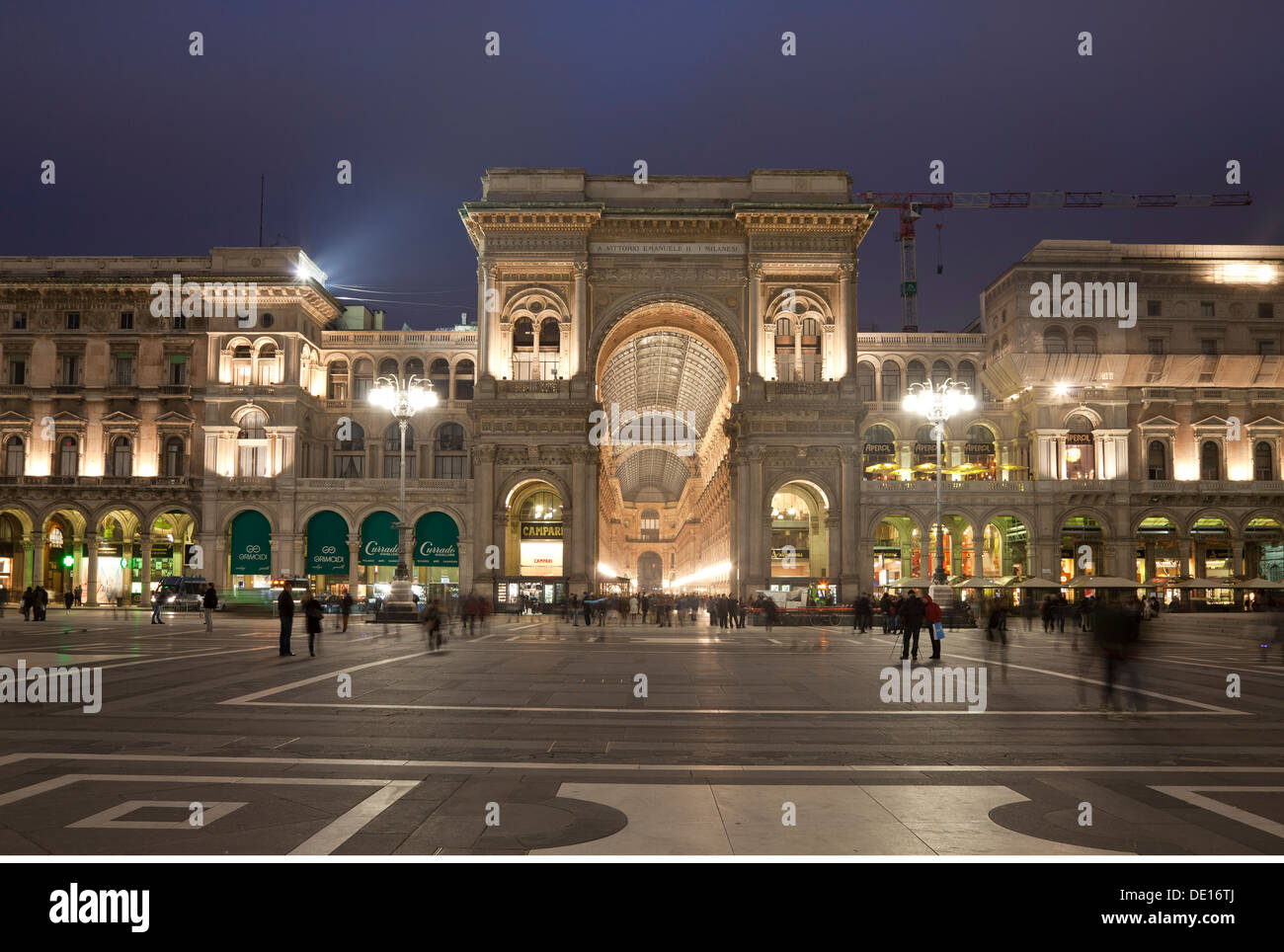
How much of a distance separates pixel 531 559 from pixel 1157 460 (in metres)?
41.3

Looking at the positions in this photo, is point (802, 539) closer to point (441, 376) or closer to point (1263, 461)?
point (441, 376)

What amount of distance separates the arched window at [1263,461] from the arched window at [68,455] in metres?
76.5

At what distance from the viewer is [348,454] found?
72.8m

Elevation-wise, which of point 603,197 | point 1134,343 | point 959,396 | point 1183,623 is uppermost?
point 603,197

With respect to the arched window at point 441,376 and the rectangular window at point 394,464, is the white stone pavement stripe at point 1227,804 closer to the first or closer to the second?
the rectangular window at point 394,464

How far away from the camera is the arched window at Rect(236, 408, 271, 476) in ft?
215

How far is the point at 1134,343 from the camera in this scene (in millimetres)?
67438

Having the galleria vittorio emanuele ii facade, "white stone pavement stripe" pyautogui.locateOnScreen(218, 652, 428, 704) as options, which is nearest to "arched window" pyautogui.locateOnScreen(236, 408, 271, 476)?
the galleria vittorio emanuele ii facade

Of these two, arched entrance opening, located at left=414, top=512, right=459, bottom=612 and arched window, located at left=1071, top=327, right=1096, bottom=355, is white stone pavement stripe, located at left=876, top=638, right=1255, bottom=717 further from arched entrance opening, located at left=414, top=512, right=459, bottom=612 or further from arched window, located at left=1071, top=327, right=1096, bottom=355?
arched window, located at left=1071, top=327, right=1096, bottom=355

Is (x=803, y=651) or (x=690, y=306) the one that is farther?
(x=690, y=306)

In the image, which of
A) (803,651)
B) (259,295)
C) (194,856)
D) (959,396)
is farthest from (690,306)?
(194,856)

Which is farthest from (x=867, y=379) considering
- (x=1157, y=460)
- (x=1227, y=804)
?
(x=1227, y=804)
